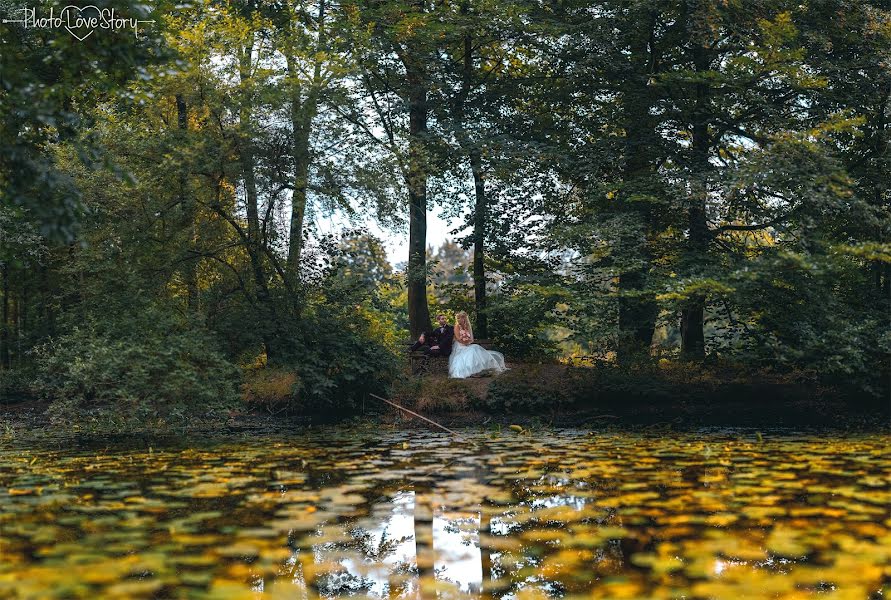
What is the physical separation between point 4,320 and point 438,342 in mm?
10907

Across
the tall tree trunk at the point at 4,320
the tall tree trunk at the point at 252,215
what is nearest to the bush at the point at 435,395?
the tall tree trunk at the point at 252,215

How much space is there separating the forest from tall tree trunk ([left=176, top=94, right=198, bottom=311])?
0.13 ft

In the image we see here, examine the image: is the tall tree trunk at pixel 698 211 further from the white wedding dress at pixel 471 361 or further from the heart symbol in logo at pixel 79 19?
the heart symbol in logo at pixel 79 19

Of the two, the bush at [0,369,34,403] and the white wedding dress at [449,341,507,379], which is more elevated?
the white wedding dress at [449,341,507,379]

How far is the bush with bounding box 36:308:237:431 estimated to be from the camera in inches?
436

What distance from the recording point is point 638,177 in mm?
16125

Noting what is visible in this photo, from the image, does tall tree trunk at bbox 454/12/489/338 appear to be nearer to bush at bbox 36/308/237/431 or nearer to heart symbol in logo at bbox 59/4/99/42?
bush at bbox 36/308/237/431

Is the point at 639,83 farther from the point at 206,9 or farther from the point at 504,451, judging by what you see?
the point at 504,451

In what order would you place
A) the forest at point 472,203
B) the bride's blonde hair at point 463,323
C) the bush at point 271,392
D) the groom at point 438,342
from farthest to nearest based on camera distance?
the groom at point 438,342 → the bride's blonde hair at point 463,323 → the bush at point 271,392 → the forest at point 472,203

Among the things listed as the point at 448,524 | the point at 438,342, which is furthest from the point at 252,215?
the point at 448,524

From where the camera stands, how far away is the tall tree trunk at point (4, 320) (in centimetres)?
1861

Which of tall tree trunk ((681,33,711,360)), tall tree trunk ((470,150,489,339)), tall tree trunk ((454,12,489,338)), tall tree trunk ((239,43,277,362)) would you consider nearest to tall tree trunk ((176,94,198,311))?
tall tree trunk ((239,43,277,362))

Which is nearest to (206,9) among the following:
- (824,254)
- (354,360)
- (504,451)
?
(354,360)

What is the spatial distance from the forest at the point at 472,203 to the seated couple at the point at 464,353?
2.15ft
